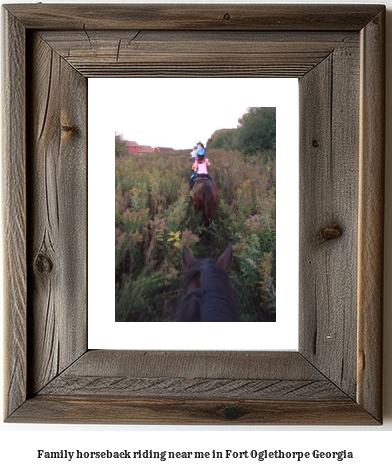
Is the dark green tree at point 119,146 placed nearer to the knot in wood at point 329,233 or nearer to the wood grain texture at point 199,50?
the wood grain texture at point 199,50

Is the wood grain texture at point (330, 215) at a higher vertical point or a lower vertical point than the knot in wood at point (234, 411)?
A: higher

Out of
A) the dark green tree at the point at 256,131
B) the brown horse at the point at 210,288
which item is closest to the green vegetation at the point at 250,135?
the dark green tree at the point at 256,131

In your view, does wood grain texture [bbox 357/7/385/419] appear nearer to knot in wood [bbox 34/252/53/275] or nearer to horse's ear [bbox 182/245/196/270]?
horse's ear [bbox 182/245/196/270]

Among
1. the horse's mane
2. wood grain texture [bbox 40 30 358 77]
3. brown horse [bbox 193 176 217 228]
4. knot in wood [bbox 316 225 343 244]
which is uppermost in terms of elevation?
wood grain texture [bbox 40 30 358 77]

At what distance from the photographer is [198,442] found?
2.15 ft

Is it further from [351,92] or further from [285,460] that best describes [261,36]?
[285,460]

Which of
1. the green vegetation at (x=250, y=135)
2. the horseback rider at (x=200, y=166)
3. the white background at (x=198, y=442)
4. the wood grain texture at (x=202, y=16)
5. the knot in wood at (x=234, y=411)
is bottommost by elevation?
the white background at (x=198, y=442)

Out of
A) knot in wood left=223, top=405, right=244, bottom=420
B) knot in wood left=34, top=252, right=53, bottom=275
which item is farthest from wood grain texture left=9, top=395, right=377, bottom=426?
knot in wood left=34, top=252, right=53, bottom=275

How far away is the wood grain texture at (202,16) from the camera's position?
0.61 metres

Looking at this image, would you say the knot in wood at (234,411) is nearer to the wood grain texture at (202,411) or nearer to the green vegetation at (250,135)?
the wood grain texture at (202,411)

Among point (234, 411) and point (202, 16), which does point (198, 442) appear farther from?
point (202, 16)

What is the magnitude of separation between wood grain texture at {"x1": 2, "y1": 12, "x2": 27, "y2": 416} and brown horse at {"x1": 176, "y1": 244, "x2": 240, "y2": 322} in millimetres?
166

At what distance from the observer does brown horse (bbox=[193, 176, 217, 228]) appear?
0.63 m

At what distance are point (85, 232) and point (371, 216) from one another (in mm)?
292
